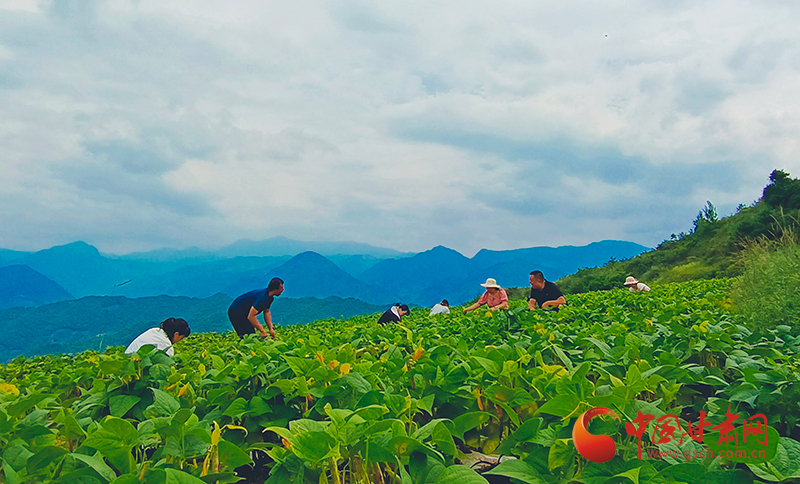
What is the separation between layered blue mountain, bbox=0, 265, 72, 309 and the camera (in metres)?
67.1

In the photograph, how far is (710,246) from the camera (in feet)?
88.8

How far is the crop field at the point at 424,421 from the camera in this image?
137 cm

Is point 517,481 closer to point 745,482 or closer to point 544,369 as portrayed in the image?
point 745,482

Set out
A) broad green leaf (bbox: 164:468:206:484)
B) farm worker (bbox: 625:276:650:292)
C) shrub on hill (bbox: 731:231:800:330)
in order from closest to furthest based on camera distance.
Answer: broad green leaf (bbox: 164:468:206:484), shrub on hill (bbox: 731:231:800:330), farm worker (bbox: 625:276:650:292)

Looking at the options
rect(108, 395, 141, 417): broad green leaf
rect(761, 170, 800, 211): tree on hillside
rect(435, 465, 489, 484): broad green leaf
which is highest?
rect(761, 170, 800, 211): tree on hillside

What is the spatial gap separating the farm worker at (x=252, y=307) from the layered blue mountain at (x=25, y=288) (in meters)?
71.3

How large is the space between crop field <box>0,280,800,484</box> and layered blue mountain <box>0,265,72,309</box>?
3089 inches

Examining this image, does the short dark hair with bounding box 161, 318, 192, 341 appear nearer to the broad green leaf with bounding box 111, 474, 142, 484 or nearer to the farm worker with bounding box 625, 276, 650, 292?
the broad green leaf with bounding box 111, 474, 142, 484

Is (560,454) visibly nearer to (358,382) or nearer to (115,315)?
(358,382)

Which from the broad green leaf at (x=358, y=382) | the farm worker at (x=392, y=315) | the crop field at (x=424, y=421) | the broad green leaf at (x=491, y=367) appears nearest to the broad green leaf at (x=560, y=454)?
the crop field at (x=424, y=421)

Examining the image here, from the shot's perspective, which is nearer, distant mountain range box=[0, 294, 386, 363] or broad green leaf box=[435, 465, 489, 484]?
broad green leaf box=[435, 465, 489, 484]

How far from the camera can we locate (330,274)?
8669cm

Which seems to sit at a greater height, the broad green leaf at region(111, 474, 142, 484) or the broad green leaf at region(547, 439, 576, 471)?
the broad green leaf at region(111, 474, 142, 484)

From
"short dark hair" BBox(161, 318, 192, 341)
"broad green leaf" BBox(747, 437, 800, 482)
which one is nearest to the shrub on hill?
"broad green leaf" BBox(747, 437, 800, 482)
